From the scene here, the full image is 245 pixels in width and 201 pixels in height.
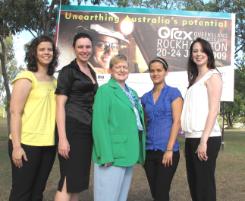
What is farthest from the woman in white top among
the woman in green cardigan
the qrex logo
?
the qrex logo

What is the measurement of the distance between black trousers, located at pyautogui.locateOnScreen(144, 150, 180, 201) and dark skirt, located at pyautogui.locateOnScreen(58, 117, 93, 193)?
25.8 inches

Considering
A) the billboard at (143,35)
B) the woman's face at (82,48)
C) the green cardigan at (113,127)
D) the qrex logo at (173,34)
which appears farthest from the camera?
the qrex logo at (173,34)

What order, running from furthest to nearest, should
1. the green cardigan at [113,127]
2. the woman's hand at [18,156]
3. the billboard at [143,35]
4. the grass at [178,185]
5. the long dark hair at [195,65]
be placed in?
the billboard at [143,35] → the grass at [178,185] → the long dark hair at [195,65] → the woman's hand at [18,156] → the green cardigan at [113,127]

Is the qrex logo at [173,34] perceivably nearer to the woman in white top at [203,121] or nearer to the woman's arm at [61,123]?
the woman in white top at [203,121]

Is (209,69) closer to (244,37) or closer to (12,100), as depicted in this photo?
(12,100)

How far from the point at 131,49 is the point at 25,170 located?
23.7 ft

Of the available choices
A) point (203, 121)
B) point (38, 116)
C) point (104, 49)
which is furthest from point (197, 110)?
point (104, 49)

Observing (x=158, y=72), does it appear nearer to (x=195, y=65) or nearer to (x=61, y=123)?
(x=195, y=65)

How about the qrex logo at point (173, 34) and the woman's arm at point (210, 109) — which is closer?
the woman's arm at point (210, 109)

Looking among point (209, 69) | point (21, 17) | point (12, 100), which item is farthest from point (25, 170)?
point (21, 17)

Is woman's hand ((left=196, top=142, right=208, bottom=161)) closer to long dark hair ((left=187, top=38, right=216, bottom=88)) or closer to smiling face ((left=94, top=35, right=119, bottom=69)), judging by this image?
long dark hair ((left=187, top=38, right=216, bottom=88))

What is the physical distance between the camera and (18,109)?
154 inches

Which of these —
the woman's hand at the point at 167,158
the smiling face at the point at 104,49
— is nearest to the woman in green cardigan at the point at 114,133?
the woman's hand at the point at 167,158

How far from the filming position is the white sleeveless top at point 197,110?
4156 millimetres
